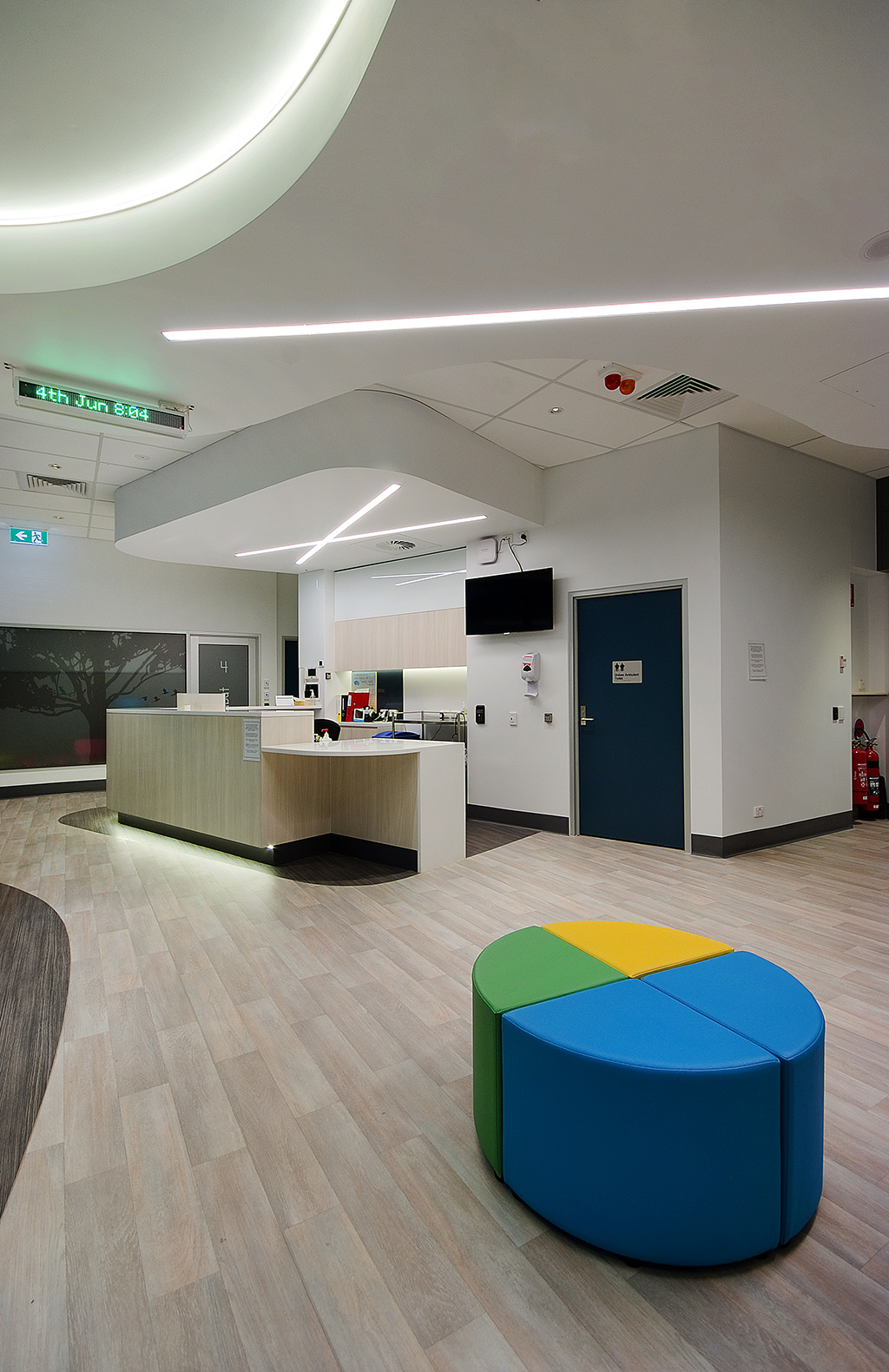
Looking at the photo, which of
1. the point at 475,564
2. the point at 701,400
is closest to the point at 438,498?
the point at 475,564

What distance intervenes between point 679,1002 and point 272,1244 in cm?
121

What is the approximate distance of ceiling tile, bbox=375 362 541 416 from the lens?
176 inches

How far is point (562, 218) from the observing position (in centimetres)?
235

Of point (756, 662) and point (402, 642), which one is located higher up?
point (402, 642)

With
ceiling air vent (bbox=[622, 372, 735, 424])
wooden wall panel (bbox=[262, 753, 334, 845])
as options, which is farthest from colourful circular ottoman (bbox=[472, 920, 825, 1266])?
ceiling air vent (bbox=[622, 372, 735, 424])

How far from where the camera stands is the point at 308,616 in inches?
362

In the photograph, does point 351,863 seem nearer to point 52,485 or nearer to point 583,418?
point 583,418

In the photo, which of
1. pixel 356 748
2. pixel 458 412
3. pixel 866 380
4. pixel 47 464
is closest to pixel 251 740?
pixel 356 748

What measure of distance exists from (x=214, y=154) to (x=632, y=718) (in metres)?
4.85

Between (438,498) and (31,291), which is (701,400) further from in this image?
(31,291)

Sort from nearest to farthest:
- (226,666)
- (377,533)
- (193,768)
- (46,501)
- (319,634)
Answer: (193,768)
(377,533)
(46,501)
(319,634)
(226,666)

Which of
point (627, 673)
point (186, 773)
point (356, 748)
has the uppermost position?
point (627, 673)

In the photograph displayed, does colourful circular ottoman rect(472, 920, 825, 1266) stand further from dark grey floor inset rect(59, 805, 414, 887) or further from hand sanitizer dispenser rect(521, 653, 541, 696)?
A: hand sanitizer dispenser rect(521, 653, 541, 696)

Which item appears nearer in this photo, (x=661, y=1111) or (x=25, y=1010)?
(x=661, y=1111)
